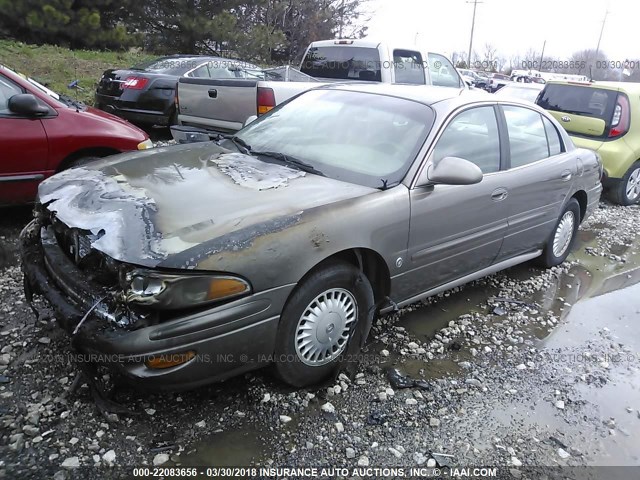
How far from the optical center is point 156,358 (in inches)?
89.2

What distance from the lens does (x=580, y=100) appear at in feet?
25.5

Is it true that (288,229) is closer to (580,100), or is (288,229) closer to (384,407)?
(384,407)

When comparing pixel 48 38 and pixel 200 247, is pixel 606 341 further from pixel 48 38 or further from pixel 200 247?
pixel 48 38

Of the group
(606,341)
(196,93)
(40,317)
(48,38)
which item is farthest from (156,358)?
(48,38)

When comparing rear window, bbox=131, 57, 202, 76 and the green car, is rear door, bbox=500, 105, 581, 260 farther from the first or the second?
rear window, bbox=131, 57, 202, 76

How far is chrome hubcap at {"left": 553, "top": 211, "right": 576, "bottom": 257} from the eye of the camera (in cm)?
486

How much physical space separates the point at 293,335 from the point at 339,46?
265 inches

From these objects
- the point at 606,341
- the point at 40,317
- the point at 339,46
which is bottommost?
the point at 606,341

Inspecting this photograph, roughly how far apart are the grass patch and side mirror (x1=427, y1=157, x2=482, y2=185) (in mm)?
9028

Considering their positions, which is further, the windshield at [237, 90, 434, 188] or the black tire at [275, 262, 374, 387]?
the windshield at [237, 90, 434, 188]

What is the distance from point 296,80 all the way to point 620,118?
4631 mm

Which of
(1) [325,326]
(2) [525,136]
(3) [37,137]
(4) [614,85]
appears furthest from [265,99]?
(4) [614,85]

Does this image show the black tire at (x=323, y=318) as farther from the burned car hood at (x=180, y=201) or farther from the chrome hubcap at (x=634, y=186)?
the chrome hubcap at (x=634, y=186)

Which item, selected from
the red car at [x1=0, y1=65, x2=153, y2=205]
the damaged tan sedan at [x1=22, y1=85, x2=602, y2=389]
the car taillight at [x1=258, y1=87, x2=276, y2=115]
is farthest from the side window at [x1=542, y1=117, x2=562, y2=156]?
the red car at [x1=0, y1=65, x2=153, y2=205]
